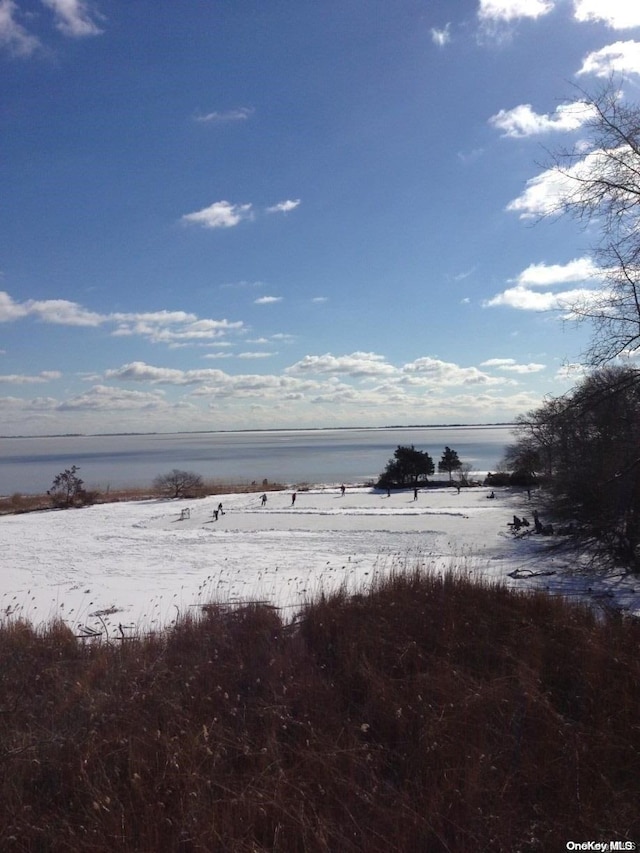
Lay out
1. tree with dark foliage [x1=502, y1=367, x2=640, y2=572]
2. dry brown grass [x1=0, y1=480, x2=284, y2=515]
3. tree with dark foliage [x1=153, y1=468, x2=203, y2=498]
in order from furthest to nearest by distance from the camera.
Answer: tree with dark foliage [x1=153, y1=468, x2=203, y2=498] < dry brown grass [x1=0, y1=480, x2=284, y2=515] < tree with dark foliage [x1=502, y1=367, x2=640, y2=572]

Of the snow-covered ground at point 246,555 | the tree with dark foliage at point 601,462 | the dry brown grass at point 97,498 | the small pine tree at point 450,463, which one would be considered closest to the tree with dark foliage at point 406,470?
the small pine tree at point 450,463

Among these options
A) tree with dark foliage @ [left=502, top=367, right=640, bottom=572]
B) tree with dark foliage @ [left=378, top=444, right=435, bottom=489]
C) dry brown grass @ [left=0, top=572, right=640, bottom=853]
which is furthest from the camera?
tree with dark foliage @ [left=378, top=444, right=435, bottom=489]

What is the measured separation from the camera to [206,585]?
35.6ft

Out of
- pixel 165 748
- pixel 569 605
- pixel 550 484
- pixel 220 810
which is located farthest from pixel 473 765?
pixel 550 484

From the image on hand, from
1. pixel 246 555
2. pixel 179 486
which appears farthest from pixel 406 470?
pixel 246 555

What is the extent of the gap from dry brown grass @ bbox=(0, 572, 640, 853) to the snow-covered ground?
1578mm

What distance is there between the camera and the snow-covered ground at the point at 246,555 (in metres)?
9.42

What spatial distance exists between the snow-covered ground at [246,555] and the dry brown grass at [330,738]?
5.18 feet

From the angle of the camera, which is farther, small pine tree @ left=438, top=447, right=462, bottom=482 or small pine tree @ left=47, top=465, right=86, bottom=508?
small pine tree @ left=438, top=447, right=462, bottom=482

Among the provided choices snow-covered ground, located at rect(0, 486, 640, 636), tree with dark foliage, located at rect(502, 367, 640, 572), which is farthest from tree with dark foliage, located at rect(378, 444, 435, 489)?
tree with dark foliage, located at rect(502, 367, 640, 572)

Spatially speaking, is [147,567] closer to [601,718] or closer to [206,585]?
[206,585]

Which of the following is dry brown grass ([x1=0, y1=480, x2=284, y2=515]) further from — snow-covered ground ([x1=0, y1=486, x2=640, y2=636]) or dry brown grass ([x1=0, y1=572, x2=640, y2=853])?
dry brown grass ([x1=0, y1=572, x2=640, y2=853])

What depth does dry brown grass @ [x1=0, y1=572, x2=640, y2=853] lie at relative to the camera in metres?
3.35

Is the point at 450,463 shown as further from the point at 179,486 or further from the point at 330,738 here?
the point at 330,738
